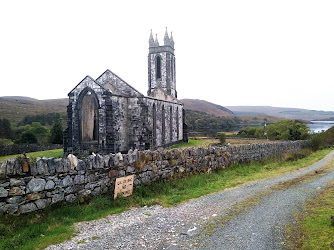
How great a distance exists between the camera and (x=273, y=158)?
57.0 feet

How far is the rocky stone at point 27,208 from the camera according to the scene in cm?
591

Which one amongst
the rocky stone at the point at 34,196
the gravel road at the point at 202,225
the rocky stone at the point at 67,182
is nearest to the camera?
the gravel road at the point at 202,225

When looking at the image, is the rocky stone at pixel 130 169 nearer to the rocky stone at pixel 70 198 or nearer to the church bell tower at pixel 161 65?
the rocky stone at pixel 70 198

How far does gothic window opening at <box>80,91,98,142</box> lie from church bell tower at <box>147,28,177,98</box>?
11.9 metres

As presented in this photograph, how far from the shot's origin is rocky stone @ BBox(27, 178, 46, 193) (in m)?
6.07

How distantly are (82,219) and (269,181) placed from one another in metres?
7.54

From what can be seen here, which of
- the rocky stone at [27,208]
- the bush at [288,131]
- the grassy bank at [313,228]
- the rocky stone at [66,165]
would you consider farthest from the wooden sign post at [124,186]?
the bush at [288,131]

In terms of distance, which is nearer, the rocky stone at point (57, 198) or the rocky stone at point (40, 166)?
the rocky stone at point (40, 166)

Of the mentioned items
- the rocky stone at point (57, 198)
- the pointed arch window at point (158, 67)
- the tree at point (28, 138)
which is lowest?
the tree at point (28, 138)

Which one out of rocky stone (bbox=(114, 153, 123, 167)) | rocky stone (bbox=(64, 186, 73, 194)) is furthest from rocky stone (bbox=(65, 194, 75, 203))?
rocky stone (bbox=(114, 153, 123, 167))

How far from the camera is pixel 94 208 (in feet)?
22.4

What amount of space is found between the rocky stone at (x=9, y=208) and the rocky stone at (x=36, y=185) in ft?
1.42

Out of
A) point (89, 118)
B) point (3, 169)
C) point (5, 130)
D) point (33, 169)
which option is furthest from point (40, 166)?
point (5, 130)

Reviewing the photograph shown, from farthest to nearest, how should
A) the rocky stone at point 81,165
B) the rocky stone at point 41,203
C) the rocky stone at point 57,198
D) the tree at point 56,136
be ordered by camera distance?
the tree at point 56,136 < the rocky stone at point 81,165 < the rocky stone at point 57,198 < the rocky stone at point 41,203
